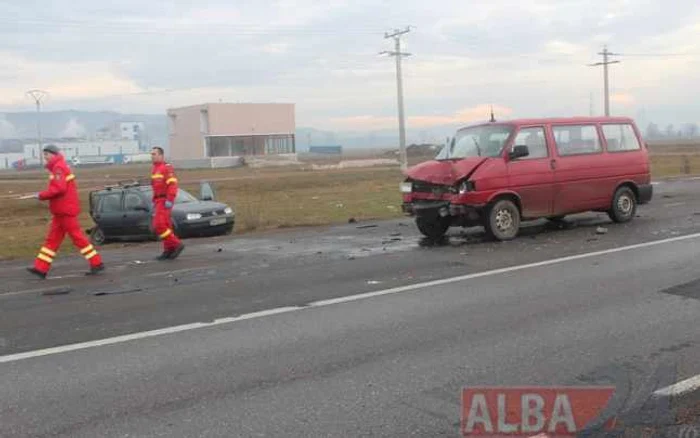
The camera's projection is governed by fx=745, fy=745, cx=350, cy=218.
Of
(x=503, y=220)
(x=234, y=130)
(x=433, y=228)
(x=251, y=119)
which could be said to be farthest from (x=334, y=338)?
(x=251, y=119)

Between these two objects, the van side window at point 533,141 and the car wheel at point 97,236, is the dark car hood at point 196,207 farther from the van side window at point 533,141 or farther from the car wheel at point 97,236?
the van side window at point 533,141

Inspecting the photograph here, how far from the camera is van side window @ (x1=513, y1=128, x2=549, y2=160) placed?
475 inches

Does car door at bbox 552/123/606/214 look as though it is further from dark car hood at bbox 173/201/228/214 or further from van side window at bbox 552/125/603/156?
dark car hood at bbox 173/201/228/214

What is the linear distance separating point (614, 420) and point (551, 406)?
1.50 feet

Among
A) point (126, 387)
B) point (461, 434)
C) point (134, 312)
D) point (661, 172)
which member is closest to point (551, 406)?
point (461, 434)

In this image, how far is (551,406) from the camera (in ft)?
14.9

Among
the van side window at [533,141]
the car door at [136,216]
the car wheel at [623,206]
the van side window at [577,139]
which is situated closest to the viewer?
the van side window at [533,141]

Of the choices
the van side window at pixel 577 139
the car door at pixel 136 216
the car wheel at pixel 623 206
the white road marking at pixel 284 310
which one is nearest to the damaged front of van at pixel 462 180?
the van side window at pixel 577 139

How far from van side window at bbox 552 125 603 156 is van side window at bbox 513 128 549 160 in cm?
28

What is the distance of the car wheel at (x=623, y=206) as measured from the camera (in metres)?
13.3

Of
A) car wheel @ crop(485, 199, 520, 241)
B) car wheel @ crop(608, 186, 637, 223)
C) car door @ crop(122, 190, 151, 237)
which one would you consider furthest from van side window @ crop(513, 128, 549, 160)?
car door @ crop(122, 190, 151, 237)

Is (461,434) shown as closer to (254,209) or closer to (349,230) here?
(349,230)

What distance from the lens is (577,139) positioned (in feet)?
41.8

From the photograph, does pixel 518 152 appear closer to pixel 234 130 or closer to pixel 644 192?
pixel 644 192
